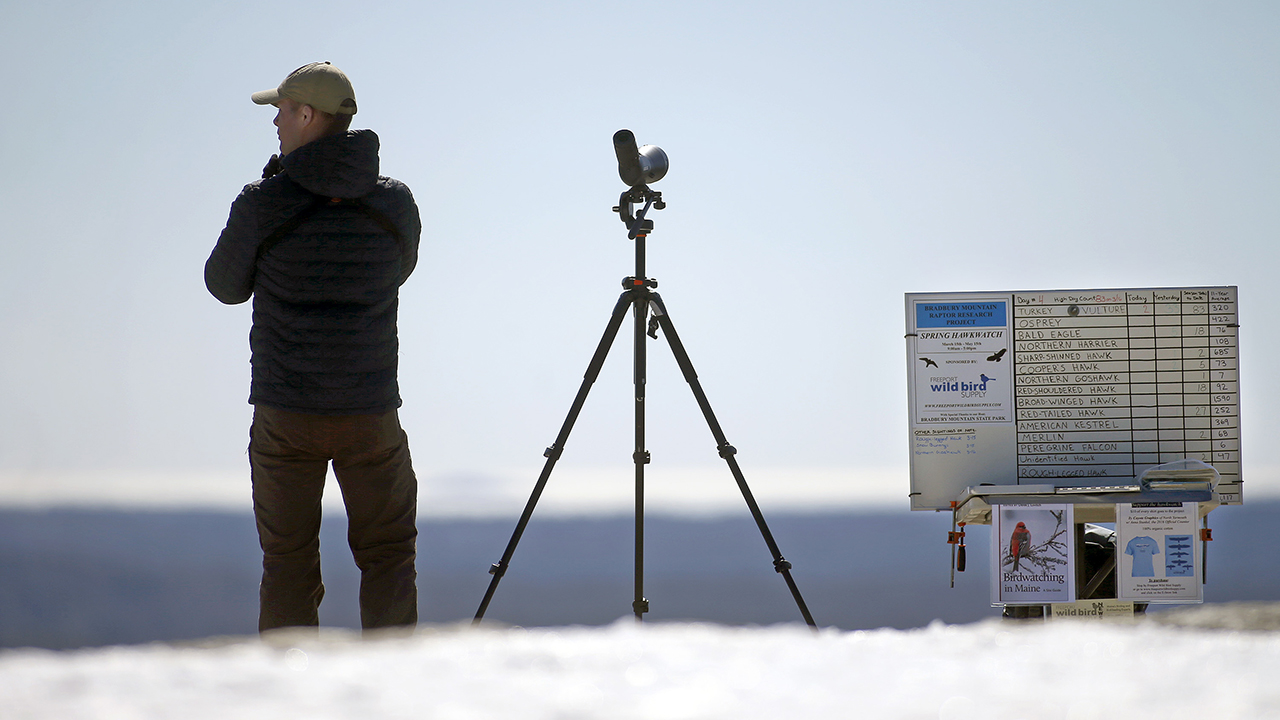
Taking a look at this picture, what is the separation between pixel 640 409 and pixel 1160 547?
1.60 m

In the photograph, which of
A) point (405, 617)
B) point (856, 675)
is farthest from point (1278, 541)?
point (856, 675)

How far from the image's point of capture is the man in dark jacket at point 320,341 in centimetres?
193

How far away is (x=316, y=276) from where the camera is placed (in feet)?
6.37

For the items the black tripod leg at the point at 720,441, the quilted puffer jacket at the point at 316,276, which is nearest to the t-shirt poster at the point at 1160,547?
the black tripod leg at the point at 720,441

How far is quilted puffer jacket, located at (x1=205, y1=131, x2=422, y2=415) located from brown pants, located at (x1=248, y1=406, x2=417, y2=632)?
57mm

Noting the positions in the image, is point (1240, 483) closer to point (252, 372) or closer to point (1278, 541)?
point (252, 372)

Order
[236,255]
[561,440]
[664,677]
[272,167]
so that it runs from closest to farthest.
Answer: [664,677]
[236,255]
[272,167]
[561,440]

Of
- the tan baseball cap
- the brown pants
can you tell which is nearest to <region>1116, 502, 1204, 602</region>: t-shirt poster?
the brown pants

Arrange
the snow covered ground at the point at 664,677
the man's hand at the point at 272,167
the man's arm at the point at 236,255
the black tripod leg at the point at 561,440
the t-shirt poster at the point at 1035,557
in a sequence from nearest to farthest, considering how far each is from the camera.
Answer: the snow covered ground at the point at 664,677 < the man's arm at the point at 236,255 < the man's hand at the point at 272,167 < the black tripod leg at the point at 561,440 < the t-shirt poster at the point at 1035,557

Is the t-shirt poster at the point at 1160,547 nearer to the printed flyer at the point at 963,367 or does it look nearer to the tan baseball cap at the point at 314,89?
the printed flyer at the point at 963,367

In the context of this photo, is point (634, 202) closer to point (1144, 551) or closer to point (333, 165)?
point (333, 165)

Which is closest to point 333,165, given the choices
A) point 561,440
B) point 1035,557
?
point 561,440

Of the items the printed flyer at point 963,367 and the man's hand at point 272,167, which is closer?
the man's hand at point 272,167

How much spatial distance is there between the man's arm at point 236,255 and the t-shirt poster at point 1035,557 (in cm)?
215
